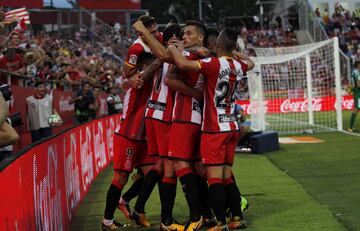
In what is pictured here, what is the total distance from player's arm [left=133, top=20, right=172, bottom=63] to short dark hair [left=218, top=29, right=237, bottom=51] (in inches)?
23.6

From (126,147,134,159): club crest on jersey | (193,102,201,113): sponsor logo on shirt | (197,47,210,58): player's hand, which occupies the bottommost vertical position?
(126,147,134,159): club crest on jersey

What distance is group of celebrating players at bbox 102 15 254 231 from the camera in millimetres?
6824

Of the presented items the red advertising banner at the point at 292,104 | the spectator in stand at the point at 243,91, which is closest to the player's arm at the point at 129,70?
the red advertising banner at the point at 292,104

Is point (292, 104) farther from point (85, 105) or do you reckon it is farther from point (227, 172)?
point (227, 172)

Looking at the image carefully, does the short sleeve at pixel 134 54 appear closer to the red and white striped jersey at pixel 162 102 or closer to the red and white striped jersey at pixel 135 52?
the red and white striped jersey at pixel 135 52

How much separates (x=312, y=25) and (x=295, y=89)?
10192 mm

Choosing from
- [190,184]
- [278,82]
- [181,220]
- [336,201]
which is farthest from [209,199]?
[278,82]

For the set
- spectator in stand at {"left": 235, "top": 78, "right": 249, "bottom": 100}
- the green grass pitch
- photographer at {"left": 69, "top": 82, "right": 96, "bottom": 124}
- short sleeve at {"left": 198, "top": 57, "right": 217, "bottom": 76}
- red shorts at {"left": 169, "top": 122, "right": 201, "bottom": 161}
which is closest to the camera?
short sleeve at {"left": 198, "top": 57, "right": 217, "bottom": 76}

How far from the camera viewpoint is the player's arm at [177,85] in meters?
6.94

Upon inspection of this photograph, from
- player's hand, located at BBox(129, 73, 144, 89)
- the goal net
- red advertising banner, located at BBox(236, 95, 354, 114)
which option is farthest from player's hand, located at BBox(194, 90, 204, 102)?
red advertising banner, located at BBox(236, 95, 354, 114)

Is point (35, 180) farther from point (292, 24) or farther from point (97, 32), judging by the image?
point (292, 24)

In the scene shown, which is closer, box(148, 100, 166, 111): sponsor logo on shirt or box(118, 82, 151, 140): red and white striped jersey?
box(148, 100, 166, 111): sponsor logo on shirt

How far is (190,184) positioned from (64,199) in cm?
153

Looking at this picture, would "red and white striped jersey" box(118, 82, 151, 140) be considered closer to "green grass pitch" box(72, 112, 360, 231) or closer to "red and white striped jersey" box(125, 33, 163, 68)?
"red and white striped jersey" box(125, 33, 163, 68)
